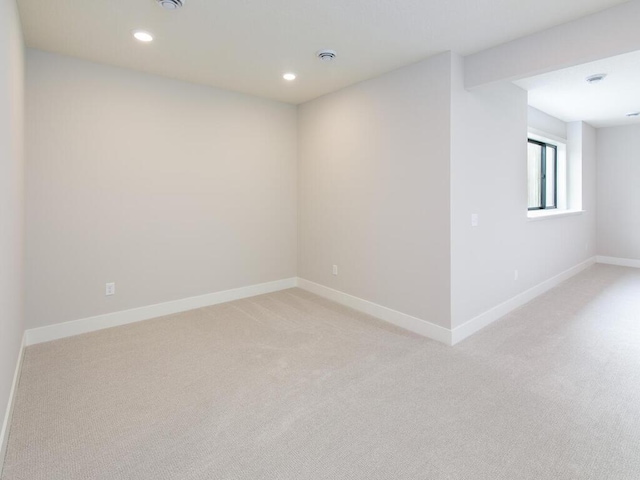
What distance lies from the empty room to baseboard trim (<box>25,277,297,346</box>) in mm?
28

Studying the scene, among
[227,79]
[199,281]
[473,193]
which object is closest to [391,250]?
[473,193]

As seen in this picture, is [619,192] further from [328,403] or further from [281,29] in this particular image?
[328,403]

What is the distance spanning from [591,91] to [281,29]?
3.80 meters

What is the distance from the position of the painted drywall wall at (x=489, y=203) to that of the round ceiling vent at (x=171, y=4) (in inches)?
85.4

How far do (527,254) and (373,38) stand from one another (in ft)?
10.1

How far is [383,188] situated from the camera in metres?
3.69

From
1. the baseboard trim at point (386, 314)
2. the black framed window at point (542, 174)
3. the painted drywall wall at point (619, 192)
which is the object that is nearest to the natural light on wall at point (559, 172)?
the black framed window at point (542, 174)

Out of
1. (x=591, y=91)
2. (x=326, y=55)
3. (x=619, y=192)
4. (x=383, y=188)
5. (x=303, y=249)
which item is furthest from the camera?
(x=619, y=192)

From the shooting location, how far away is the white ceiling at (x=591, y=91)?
11.3 ft

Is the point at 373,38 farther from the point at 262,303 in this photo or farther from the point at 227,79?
the point at 262,303

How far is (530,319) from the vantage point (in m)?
3.73

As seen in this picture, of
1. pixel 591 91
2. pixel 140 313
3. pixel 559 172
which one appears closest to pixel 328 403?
pixel 140 313

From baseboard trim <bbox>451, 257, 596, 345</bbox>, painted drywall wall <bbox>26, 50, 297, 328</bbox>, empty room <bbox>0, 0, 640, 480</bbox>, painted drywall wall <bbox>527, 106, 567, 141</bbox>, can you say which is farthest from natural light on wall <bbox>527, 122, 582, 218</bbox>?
painted drywall wall <bbox>26, 50, 297, 328</bbox>

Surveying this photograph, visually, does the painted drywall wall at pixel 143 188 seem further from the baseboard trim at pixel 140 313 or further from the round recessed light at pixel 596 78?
the round recessed light at pixel 596 78
